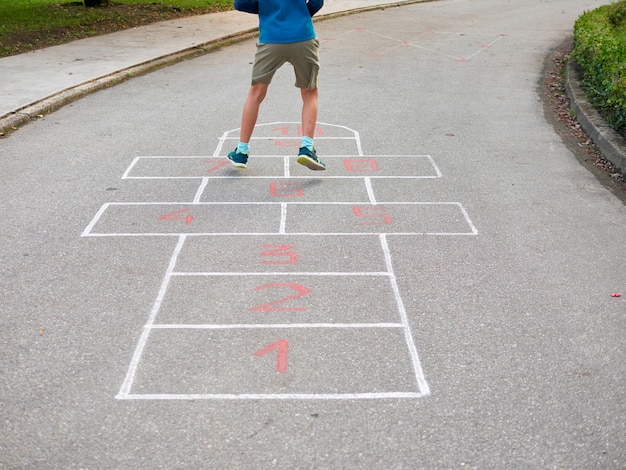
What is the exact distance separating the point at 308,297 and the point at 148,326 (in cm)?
95

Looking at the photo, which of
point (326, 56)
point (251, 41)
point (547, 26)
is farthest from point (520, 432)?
point (547, 26)

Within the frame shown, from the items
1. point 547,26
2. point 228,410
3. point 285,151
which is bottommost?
point 547,26

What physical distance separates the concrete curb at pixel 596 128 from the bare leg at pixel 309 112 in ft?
9.46

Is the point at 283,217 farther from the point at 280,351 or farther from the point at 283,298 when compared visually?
the point at 280,351

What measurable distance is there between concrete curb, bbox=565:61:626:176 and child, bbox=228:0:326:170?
286 centimetres

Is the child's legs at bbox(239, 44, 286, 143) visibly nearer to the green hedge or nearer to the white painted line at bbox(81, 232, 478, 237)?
the white painted line at bbox(81, 232, 478, 237)

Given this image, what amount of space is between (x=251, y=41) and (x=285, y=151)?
8179mm

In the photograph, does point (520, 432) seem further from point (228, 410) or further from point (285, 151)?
point (285, 151)

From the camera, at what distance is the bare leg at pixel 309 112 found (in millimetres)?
7195

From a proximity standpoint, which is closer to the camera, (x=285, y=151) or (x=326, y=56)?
(x=285, y=151)

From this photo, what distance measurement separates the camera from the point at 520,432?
3.47 metres

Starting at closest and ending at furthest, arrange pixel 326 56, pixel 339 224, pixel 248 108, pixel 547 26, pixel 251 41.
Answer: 1. pixel 339 224
2. pixel 248 108
3. pixel 326 56
4. pixel 251 41
5. pixel 547 26

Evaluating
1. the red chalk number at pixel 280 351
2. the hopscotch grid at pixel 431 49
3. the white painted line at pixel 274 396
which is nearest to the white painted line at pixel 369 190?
the red chalk number at pixel 280 351

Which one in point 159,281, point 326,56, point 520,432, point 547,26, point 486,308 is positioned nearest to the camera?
point 520,432
